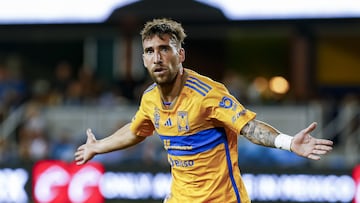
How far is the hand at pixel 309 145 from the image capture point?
19.2ft

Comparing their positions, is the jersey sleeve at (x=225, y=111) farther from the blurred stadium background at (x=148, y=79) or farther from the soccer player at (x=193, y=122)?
the blurred stadium background at (x=148, y=79)

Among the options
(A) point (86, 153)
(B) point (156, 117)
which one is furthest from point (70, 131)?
(B) point (156, 117)

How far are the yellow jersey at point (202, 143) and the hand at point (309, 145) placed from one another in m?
0.64

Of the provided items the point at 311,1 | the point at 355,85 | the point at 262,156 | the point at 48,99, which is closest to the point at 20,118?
the point at 48,99

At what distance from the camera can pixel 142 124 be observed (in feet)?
23.5

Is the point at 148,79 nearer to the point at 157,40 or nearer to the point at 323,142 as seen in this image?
the point at 157,40

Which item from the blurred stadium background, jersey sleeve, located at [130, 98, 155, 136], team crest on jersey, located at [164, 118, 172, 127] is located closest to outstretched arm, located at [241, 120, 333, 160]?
team crest on jersey, located at [164, 118, 172, 127]

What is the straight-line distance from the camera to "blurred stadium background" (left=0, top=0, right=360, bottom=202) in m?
14.5

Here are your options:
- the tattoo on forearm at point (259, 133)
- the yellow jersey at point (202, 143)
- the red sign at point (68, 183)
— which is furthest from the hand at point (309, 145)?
the red sign at point (68, 183)

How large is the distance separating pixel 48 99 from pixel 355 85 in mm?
7190

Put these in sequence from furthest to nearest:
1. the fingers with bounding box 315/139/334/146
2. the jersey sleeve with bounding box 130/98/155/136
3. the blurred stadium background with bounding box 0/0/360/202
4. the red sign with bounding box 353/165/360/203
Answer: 1. the blurred stadium background with bounding box 0/0/360/202
2. the red sign with bounding box 353/165/360/203
3. the jersey sleeve with bounding box 130/98/155/136
4. the fingers with bounding box 315/139/334/146

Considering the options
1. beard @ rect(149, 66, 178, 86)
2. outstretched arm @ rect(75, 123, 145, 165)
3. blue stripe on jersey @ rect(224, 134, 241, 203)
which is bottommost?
blue stripe on jersey @ rect(224, 134, 241, 203)

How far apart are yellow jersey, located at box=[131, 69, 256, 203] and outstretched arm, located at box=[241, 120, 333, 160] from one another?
0.19m

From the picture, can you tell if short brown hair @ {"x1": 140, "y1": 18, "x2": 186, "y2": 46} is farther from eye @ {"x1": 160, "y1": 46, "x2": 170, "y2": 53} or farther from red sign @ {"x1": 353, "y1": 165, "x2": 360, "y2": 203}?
red sign @ {"x1": 353, "y1": 165, "x2": 360, "y2": 203}
